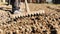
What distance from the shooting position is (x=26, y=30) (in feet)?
17.8

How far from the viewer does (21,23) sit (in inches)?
255

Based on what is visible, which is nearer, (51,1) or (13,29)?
(13,29)

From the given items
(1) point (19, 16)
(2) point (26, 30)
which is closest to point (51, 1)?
(1) point (19, 16)

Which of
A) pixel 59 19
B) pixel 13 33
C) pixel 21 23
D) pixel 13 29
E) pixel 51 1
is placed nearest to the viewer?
pixel 13 33

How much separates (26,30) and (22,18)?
198 cm

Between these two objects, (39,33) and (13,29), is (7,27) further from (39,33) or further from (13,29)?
(39,33)

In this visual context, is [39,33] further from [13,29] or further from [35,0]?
[35,0]

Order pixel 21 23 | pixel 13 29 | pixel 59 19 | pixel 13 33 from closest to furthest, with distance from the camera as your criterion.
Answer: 1. pixel 13 33
2. pixel 13 29
3. pixel 21 23
4. pixel 59 19

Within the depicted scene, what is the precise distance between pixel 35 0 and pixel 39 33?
36.8 ft

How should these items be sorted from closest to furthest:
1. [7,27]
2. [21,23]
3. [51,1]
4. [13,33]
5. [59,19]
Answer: [13,33], [7,27], [21,23], [59,19], [51,1]

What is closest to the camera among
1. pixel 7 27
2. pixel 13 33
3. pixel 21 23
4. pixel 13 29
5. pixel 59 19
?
pixel 13 33

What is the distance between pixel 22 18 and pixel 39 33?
2.19m

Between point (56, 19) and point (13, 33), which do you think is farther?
point (56, 19)

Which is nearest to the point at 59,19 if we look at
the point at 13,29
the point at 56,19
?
the point at 56,19
